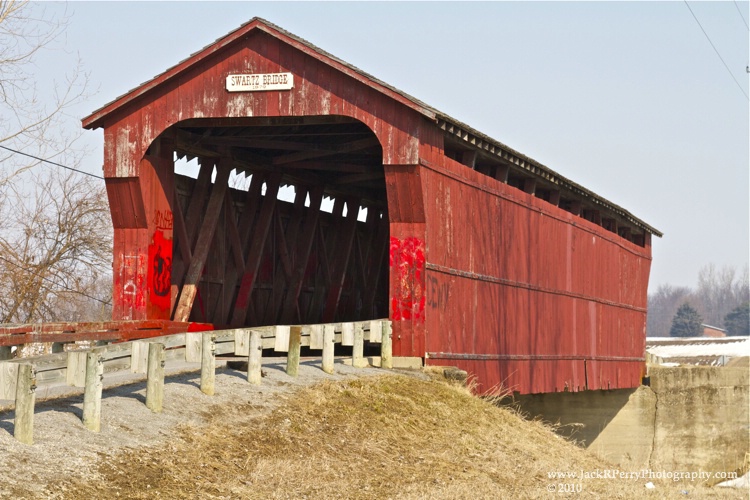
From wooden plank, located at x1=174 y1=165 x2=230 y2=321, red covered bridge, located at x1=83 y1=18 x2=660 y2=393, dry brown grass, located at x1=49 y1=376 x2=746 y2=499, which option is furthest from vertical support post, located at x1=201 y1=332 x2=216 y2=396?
wooden plank, located at x1=174 y1=165 x2=230 y2=321

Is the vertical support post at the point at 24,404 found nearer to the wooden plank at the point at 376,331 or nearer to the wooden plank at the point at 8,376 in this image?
the wooden plank at the point at 8,376

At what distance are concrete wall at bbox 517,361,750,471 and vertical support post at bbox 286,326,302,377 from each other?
16.4 meters

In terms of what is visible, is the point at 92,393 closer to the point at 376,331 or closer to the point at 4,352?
the point at 4,352

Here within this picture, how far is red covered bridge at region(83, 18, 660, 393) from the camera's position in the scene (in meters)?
16.9

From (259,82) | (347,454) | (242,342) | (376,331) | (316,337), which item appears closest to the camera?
(347,454)

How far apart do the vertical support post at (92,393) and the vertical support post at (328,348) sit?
18.6ft

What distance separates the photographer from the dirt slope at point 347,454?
8695 millimetres

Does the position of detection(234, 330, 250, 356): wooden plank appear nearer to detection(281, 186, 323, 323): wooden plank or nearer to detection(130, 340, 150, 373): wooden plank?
detection(130, 340, 150, 373): wooden plank

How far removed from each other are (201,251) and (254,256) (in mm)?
2219

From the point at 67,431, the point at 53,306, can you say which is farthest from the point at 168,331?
the point at 53,306

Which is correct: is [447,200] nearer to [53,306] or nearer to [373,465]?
[373,465]

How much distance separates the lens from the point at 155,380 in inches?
414

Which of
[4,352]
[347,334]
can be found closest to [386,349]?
[347,334]

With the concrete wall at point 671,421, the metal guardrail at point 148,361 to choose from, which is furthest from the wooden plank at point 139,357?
the concrete wall at point 671,421
